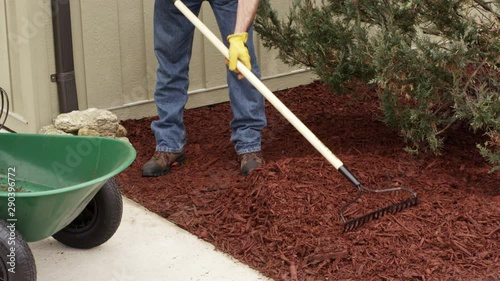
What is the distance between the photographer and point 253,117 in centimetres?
521

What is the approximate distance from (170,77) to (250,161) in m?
0.72

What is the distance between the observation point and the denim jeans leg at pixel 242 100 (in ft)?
16.7

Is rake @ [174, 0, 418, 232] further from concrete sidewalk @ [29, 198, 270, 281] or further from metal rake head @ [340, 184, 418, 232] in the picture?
concrete sidewalk @ [29, 198, 270, 281]

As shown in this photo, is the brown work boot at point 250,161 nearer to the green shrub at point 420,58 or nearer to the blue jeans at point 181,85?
the blue jeans at point 181,85

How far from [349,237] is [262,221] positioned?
493 millimetres

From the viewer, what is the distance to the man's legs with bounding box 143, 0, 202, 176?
5.20m

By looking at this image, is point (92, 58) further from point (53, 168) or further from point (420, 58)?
point (420, 58)

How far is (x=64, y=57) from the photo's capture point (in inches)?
224

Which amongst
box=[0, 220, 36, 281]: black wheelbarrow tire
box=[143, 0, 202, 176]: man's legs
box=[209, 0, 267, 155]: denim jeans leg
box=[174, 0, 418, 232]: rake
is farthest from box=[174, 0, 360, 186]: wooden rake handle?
box=[0, 220, 36, 281]: black wheelbarrow tire

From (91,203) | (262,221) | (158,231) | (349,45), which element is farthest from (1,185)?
(349,45)

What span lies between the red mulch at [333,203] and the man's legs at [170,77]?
4.9 inches

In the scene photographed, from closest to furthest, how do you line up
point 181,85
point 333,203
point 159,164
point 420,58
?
1. point 333,203
2. point 420,58
3. point 159,164
4. point 181,85

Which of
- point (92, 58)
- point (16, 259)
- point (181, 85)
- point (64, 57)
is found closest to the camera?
point (16, 259)

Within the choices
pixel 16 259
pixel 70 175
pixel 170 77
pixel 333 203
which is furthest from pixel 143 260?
pixel 170 77
